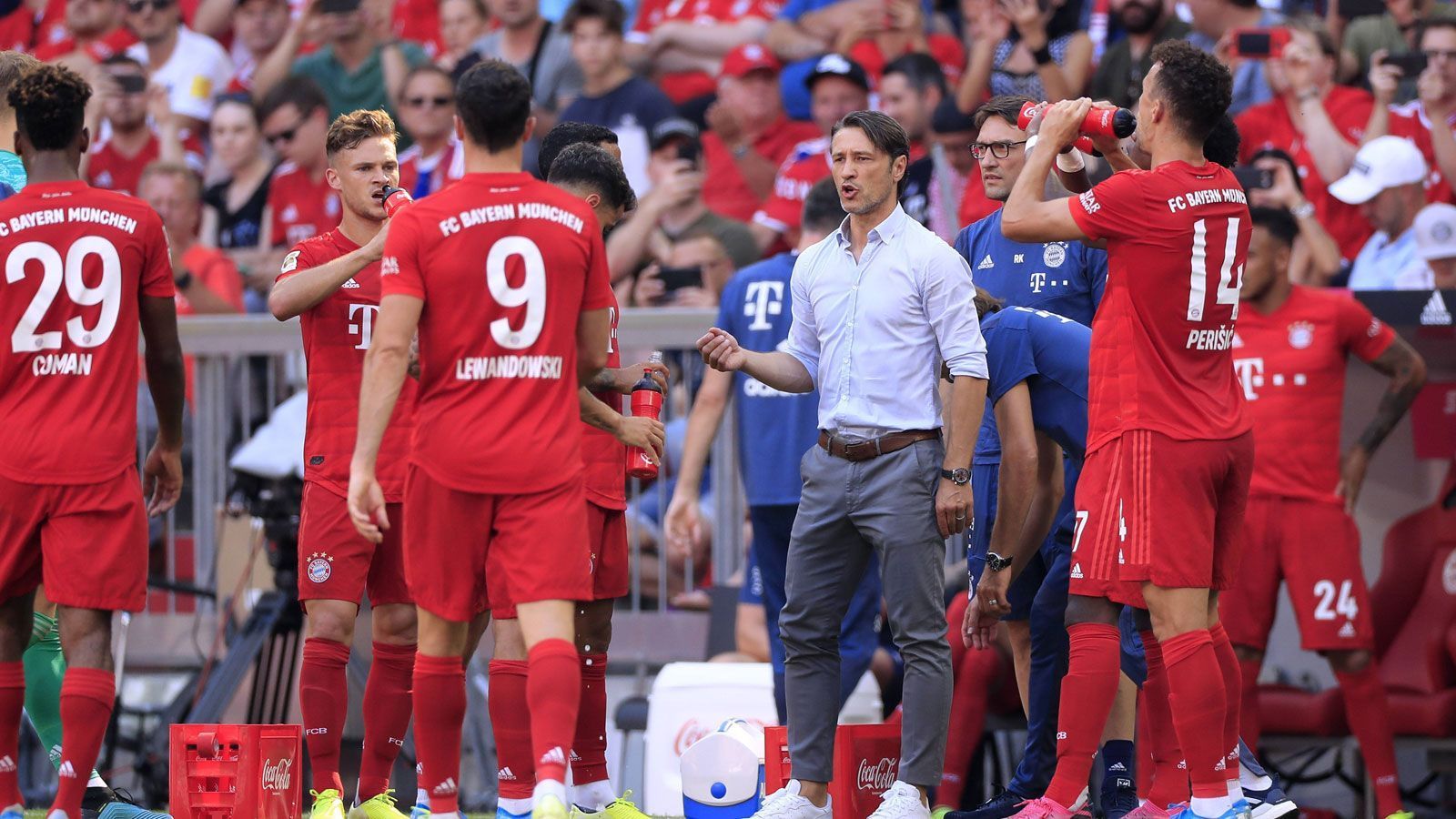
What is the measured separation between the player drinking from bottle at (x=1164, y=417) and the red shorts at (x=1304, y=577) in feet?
9.92

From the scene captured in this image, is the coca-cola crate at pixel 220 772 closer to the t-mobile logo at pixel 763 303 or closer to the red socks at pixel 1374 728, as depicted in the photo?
the t-mobile logo at pixel 763 303

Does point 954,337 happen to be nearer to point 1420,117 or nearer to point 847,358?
point 847,358

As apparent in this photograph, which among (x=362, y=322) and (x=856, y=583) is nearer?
(x=856, y=583)

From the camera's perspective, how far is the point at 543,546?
5.44m

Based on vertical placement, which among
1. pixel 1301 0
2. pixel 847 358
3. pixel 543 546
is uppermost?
pixel 1301 0

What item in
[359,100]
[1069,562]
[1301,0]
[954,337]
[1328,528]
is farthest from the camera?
[359,100]

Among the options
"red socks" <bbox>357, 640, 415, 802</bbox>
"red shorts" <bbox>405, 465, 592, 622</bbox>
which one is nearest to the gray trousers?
"red shorts" <bbox>405, 465, 592, 622</bbox>

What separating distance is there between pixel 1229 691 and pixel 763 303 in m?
2.95

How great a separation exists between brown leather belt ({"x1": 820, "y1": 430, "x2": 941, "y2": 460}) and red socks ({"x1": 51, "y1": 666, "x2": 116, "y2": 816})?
8.25 ft

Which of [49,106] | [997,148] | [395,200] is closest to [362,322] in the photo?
[395,200]

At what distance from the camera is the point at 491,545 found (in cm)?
552

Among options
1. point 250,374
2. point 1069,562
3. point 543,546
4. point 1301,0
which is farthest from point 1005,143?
point 1301,0

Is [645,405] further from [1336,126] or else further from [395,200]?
[1336,126]

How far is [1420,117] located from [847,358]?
18.6ft
